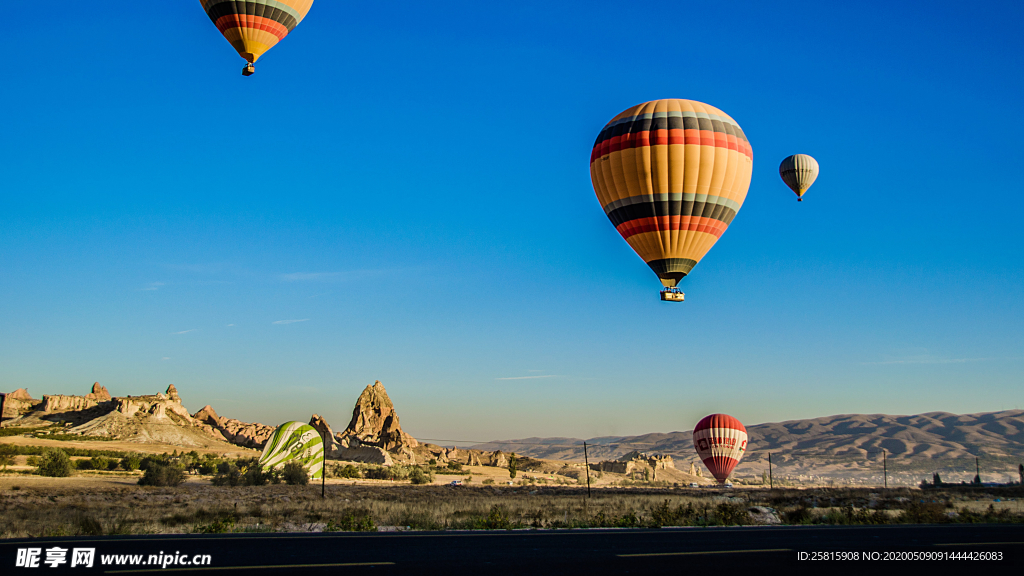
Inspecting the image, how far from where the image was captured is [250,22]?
122ft

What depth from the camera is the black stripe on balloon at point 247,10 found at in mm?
37031

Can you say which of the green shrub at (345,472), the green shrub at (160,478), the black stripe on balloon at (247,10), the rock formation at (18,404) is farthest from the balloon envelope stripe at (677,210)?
the rock formation at (18,404)

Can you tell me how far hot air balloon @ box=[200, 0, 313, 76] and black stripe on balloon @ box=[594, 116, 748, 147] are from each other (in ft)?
60.0

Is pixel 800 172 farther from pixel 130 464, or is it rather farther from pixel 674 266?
pixel 130 464

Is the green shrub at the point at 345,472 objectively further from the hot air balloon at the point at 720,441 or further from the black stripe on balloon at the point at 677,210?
the black stripe on balloon at the point at 677,210

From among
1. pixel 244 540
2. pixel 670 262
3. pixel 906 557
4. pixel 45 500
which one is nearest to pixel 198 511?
pixel 45 500

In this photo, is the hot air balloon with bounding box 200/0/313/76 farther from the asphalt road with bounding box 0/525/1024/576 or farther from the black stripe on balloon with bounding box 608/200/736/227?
the asphalt road with bounding box 0/525/1024/576

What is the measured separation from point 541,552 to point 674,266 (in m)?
23.8

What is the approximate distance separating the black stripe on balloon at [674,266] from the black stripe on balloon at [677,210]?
229 centimetres

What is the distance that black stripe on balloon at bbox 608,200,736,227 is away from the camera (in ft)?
114

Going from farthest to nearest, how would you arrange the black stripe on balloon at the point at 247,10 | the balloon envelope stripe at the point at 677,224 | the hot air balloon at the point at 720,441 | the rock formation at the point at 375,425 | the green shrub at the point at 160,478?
the rock formation at the point at 375,425 < the hot air balloon at the point at 720,441 < the green shrub at the point at 160,478 < the black stripe on balloon at the point at 247,10 < the balloon envelope stripe at the point at 677,224

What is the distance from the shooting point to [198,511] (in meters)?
29.2

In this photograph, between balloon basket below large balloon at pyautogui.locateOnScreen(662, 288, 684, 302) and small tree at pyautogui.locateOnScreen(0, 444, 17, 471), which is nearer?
balloon basket below large balloon at pyautogui.locateOnScreen(662, 288, 684, 302)


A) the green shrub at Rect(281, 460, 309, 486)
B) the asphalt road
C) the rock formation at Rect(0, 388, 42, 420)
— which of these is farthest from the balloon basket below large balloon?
the rock formation at Rect(0, 388, 42, 420)
